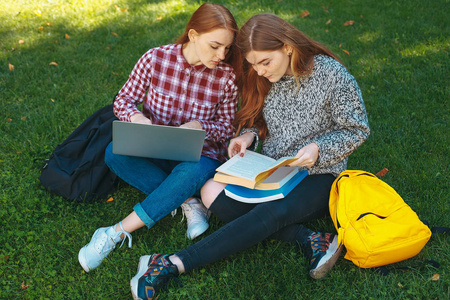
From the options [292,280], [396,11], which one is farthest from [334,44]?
[292,280]

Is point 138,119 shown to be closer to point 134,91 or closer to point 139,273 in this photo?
point 134,91

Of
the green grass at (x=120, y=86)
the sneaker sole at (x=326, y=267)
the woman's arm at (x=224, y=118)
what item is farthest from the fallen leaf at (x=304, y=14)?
the sneaker sole at (x=326, y=267)

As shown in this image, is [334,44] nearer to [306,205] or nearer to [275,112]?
[275,112]

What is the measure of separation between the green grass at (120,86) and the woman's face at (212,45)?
1.09 metres

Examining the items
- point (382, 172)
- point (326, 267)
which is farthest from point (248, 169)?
point (382, 172)

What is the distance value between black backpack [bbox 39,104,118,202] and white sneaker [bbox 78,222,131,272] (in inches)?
17.6

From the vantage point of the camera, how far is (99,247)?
8.94 feet

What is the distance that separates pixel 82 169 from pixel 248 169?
119 cm

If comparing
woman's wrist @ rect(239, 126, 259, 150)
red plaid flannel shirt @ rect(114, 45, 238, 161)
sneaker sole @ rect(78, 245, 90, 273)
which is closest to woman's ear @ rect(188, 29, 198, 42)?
red plaid flannel shirt @ rect(114, 45, 238, 161)

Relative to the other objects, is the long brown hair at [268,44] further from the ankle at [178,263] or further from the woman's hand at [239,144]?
the ankle at [178,263]

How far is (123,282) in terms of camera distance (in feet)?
8.57

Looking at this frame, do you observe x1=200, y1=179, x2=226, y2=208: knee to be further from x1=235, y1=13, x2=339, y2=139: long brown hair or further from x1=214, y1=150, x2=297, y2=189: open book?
x1=235, y1=13, x2=339, y2=139: long brown hair

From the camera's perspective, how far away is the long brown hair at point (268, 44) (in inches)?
105

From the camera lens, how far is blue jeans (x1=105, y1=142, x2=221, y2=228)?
276 cm
